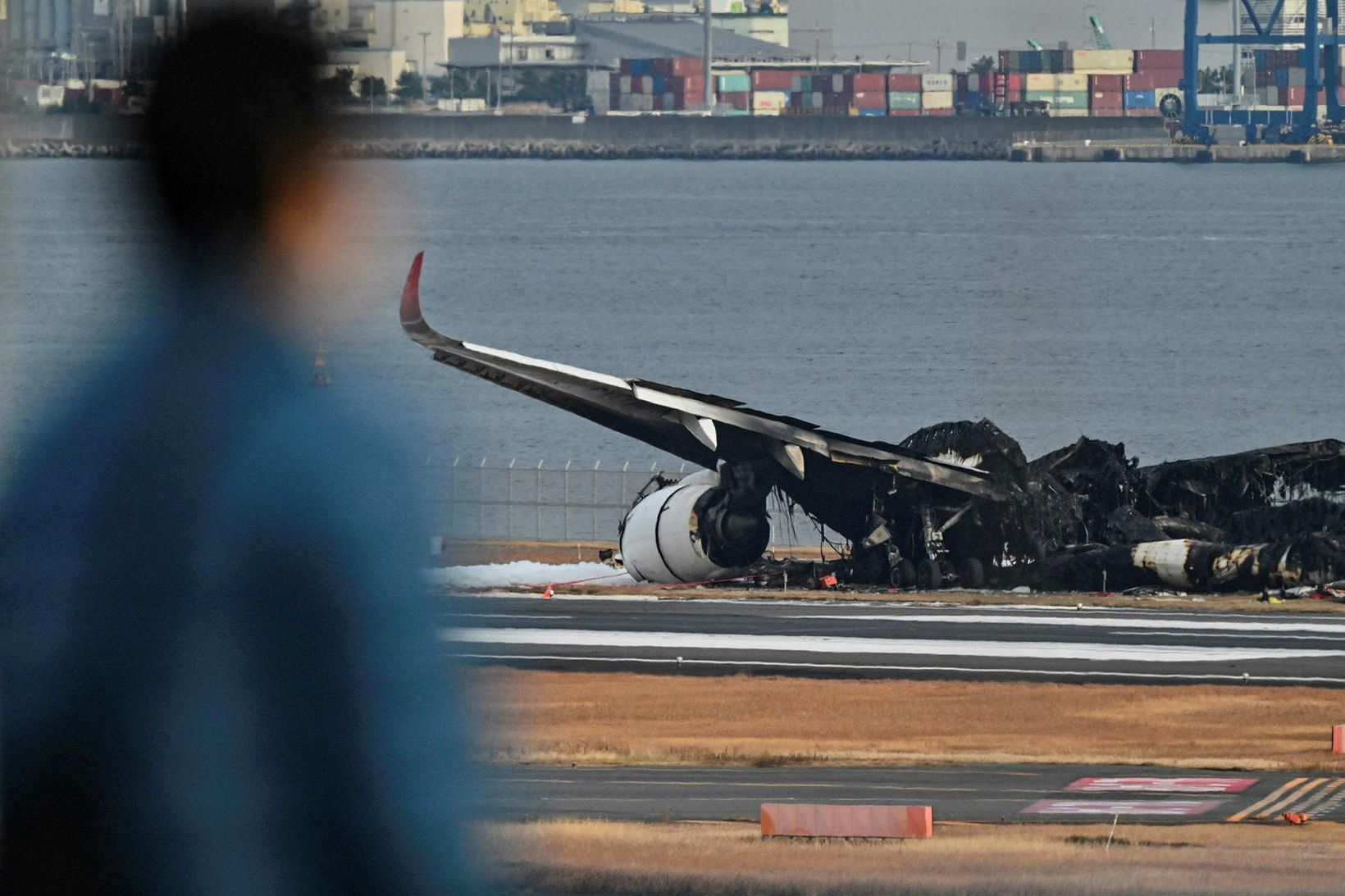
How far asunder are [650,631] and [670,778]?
1526 cm

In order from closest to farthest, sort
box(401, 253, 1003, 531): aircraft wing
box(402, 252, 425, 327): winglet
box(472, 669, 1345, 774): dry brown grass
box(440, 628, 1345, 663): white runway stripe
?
1. box(472, 669, 1345, 774): dry brown grass
2. box(440, 628, 1345, 663): white runway stripe
3. box(402, 252, 425, 327): winglet
4. box(401, 253, 1003, 531): aircraft wing

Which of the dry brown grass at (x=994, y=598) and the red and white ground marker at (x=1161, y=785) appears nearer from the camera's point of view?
the red and white ground marker at (x=1161, y=785)

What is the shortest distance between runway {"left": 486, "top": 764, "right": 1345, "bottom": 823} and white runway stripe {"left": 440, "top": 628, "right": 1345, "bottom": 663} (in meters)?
10.8

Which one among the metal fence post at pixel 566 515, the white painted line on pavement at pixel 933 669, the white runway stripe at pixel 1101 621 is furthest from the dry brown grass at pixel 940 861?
the metal fence post at pixel 566 515

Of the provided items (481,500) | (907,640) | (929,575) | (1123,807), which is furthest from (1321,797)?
(481,500)

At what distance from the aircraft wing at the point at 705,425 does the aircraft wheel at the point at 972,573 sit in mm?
2365

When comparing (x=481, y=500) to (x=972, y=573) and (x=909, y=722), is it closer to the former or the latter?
(x=972, y=573)

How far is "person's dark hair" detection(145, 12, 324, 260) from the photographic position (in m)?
5.50

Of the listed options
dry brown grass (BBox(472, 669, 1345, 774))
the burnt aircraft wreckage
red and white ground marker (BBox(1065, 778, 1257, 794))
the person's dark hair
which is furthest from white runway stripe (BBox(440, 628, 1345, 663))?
the person's dark hair

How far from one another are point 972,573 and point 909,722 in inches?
735

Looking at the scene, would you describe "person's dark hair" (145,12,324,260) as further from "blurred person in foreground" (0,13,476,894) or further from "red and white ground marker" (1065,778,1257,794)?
"red and white ground marker" (1065,778,1257,794)

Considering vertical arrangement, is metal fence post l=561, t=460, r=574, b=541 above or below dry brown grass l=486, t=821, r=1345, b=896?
below

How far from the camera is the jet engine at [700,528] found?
170 ft

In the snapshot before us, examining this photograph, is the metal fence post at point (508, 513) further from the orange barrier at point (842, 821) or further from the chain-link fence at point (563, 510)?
the orange barrier at point (842, 821)
